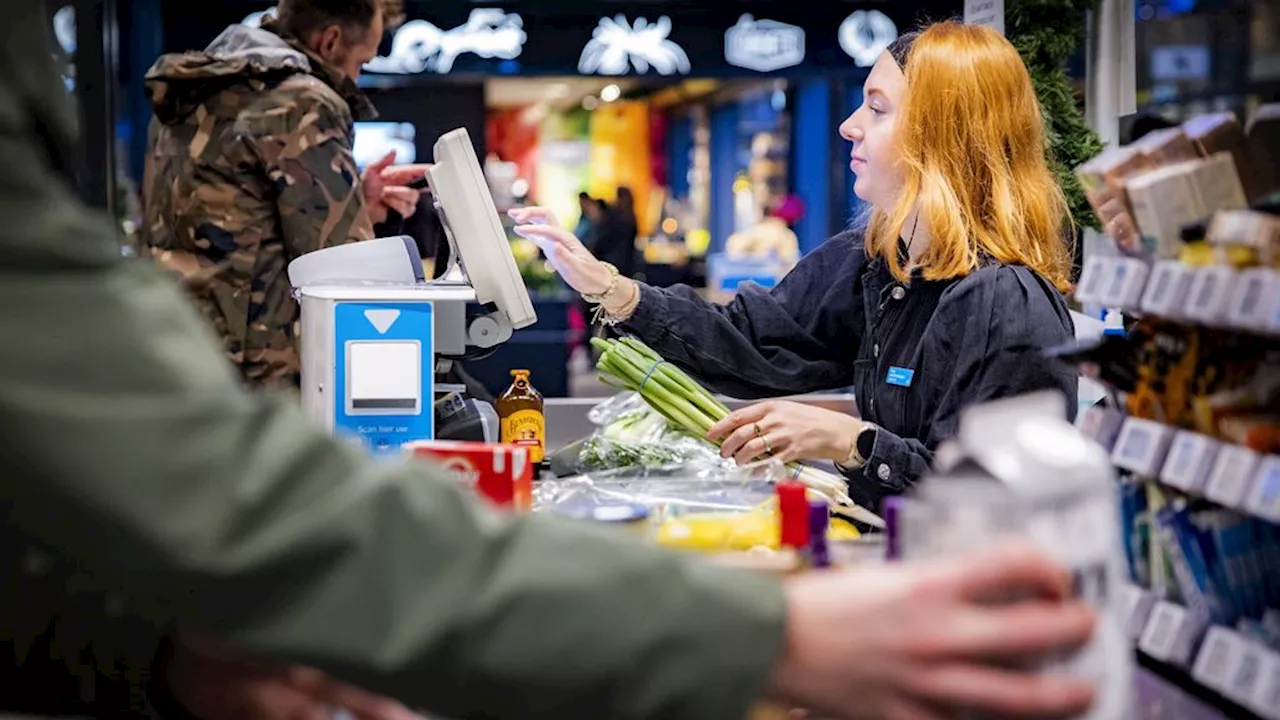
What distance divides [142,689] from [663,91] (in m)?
27.1

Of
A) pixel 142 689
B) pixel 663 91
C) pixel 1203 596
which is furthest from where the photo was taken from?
pixel 663 91

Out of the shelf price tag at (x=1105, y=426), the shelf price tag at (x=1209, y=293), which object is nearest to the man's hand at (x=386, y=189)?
the shelf price tag at (x=1105, y=426)

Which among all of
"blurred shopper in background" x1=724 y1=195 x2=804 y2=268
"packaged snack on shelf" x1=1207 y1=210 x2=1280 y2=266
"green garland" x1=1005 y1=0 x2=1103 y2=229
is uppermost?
"green garland" x1=1005 y1=0 x2=1103 y2=229

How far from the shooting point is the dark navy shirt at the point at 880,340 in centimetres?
278

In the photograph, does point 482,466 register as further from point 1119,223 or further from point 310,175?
point 310,175

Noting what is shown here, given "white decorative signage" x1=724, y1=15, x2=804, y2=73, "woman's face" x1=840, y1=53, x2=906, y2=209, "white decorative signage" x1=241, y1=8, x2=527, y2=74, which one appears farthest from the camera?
"white decorative signage" x1=724, y1=15, x2=804, y2=73

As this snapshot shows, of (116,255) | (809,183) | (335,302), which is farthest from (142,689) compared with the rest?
(809,183)

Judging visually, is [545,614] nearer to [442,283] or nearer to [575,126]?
[442,283]

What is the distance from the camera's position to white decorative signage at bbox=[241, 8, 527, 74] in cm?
1055

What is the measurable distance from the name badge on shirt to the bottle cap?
1296mm

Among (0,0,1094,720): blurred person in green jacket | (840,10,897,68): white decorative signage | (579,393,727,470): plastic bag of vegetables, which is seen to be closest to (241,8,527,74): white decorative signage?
(840,10,897,68): white decorative signage

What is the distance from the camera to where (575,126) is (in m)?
31.4

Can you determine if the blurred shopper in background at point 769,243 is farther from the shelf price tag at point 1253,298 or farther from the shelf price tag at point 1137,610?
the shelf price tag at point 1253,298

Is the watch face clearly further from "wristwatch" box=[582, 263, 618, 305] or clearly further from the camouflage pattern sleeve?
the camouflage pattern sleeve
